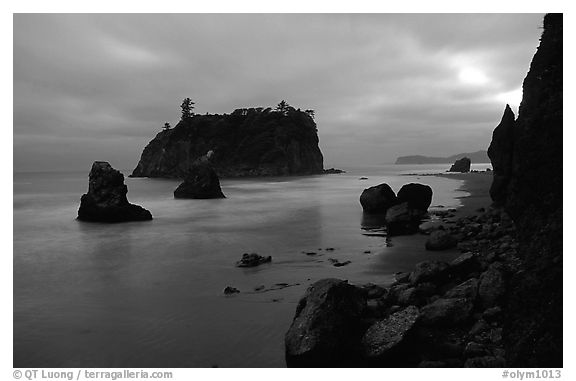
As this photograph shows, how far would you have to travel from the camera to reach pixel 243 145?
117562 millimetres

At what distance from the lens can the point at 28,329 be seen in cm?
778

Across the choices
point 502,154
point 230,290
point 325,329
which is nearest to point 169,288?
point 230,290

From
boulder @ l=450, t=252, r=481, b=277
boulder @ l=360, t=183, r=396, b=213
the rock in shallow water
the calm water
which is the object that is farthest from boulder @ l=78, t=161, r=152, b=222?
the rock in shallow water

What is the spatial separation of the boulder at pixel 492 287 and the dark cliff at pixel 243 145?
345 feet

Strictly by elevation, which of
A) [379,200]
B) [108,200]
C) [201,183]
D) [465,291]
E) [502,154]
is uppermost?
[502,154]

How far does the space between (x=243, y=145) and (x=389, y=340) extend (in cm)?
11400

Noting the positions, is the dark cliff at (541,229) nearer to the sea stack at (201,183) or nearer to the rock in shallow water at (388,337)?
the rock in shallow water at (388,337)

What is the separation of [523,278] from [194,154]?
381ft

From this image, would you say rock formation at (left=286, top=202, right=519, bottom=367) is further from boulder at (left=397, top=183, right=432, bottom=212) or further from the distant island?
the distant island

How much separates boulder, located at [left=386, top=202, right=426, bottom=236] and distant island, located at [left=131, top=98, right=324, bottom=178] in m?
94.4

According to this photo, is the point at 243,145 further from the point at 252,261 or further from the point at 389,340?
the point at 389,340

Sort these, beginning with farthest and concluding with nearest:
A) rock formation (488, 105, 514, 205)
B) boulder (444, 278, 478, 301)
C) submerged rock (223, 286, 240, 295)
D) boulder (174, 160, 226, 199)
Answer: boulder (174, 160, 226, 199) → rock formation (488, 105, 514, 205) → submerged rock (223, 286, 240, 295) → boulder (444, 278, 478, 301)

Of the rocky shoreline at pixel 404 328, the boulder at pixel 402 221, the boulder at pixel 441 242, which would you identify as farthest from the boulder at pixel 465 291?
the boulder at pixel 402 221

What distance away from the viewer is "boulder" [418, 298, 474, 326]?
21.2ft
